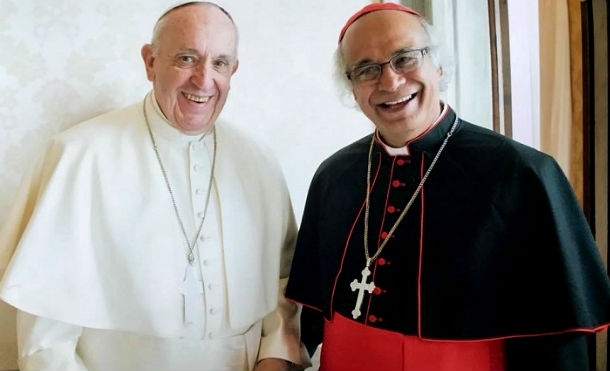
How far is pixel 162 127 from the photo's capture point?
5.70 feet

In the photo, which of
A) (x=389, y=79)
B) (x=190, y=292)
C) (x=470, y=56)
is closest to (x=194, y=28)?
(x=389, y=79)

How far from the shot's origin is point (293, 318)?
1.91 metres

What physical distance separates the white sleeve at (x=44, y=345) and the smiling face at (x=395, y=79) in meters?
1.20

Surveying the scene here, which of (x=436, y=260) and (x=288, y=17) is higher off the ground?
(x=288, y=17)

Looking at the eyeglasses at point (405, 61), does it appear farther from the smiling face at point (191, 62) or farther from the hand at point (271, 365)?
the hand at point (271, 365)

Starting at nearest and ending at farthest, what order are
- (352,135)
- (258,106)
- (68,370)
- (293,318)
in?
(68,370) → (293,318) → (258,106) → (352,135)

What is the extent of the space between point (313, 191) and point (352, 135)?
69cm

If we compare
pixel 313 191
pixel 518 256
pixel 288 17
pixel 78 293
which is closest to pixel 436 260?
pixel 518 256

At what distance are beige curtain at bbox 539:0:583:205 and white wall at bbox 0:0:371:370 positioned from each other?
0.97m

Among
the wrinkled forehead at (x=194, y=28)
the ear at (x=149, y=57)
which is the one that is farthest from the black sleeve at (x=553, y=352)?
the ear at (x=149, y=57)

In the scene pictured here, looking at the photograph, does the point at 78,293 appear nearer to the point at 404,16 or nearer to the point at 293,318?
the point at 293,318

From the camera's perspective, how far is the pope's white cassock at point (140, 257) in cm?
154

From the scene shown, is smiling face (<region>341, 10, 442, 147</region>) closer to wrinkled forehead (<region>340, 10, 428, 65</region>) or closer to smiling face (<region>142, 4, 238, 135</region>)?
wrinkled forehead (<region>340, 10, 428, 65</region>)

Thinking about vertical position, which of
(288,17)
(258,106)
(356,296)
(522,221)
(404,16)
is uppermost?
(288,17)
